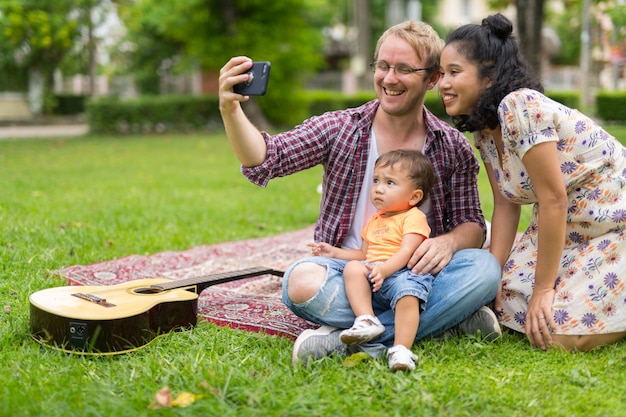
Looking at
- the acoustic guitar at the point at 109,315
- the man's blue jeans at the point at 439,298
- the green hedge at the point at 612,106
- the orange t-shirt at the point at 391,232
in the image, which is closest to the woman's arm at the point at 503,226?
the man's blue jeans at the point at 439,298

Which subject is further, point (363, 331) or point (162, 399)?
point (363, 331)

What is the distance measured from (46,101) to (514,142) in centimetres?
2327

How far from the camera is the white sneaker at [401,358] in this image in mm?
2539

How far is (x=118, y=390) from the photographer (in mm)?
2383

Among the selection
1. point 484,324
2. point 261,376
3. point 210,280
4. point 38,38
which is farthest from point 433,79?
point 38,38

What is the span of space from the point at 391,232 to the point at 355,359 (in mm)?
605

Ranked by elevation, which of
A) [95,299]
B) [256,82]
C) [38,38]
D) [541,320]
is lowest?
[541,320]

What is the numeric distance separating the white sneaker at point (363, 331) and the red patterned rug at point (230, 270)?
0.46 meters

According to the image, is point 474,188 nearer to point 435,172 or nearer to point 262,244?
point 435,172

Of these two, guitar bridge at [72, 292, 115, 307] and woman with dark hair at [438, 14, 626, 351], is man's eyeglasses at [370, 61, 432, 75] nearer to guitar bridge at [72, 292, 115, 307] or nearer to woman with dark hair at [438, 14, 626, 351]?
woman with dark hair at [438, 14, 626, 351]

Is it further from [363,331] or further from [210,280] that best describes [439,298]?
[210,280]

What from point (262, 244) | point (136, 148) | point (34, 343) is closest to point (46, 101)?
point (136, 148)

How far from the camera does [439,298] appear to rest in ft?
9.39

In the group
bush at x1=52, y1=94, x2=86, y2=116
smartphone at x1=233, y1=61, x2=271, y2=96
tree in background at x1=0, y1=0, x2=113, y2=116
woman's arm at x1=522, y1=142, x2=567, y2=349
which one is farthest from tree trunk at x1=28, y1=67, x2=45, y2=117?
woman's arm at x1=522, y1=142, x2=567, y2=349
